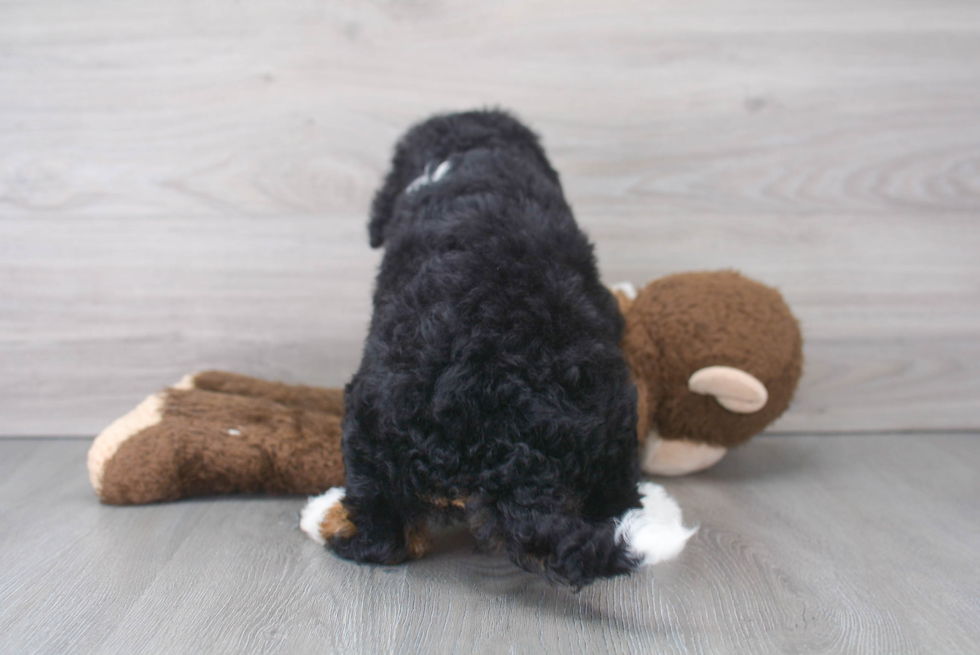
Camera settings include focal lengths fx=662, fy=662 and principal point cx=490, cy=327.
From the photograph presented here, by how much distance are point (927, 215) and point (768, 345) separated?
58 cm

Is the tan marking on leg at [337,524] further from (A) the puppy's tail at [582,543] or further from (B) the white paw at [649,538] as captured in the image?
(B) the white paw at [649,538]

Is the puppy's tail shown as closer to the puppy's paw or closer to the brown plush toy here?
the puppy's paw

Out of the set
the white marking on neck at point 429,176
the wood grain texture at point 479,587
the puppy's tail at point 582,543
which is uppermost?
the white marking on neck at point 429,176

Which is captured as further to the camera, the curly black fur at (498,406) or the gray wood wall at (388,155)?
the gray wood wall at (388,155)

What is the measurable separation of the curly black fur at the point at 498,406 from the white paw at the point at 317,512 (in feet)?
0.12

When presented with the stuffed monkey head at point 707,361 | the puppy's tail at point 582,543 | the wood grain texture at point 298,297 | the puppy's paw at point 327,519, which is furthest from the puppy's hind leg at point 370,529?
the wood grain texture at point 298,297

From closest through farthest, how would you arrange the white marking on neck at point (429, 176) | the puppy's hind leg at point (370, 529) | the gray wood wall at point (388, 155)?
1. the puppy's hind leg at point (370, 529)
2. the white marking on neck at point (429, 176)
3. the gray wood wall at point (388, 155)

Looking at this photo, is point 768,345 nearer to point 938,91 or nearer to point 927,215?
point 927,215

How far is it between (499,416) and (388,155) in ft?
2.50

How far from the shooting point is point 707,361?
967mm

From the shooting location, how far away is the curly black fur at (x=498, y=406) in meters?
0.65

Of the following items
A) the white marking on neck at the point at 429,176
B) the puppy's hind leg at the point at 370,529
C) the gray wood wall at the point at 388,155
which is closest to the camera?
the puppy's hind leg at the point at 370,529

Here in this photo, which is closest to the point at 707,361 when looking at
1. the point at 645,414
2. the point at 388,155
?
the point at 645,414

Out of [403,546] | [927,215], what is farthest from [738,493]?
[927,215]
